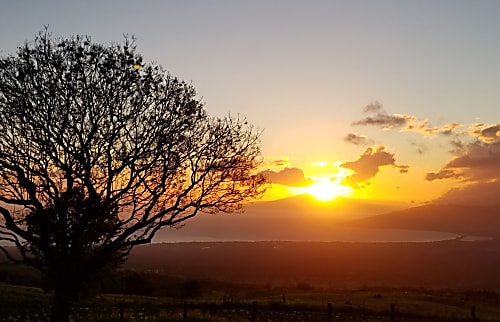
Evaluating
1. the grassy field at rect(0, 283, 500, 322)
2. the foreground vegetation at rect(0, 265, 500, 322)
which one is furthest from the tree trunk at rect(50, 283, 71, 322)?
the grassy field at rect(0, 283, 500, 322)

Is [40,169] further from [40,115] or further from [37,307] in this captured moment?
[37,307]

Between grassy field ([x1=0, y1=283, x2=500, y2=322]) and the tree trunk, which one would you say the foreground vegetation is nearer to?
grassy field ([x1=0, y1=283, x2=500, y2=322])

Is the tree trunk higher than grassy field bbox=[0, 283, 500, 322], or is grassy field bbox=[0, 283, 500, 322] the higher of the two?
the tree trunk

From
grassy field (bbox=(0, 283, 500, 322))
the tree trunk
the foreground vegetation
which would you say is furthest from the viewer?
grassy field (bbox=(0, 283, 500, 322))

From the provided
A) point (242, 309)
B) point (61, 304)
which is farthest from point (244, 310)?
point (61, 304)

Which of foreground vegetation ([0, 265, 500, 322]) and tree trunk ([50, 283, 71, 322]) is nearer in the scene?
tree trunk ([50, 283, 71, 322])

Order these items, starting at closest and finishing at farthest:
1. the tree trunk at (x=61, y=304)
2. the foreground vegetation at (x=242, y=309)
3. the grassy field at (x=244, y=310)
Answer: the tree trunk at (x=61, y=304) → the foreground vegetation at (x=242, y=309) → the grassy field at (x=244, y=310)

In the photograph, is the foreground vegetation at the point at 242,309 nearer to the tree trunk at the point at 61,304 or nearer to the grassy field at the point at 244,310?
the grassy field at the point at 244,310

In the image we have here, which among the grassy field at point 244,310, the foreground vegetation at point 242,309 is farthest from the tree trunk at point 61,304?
the grassy field at point 244,310

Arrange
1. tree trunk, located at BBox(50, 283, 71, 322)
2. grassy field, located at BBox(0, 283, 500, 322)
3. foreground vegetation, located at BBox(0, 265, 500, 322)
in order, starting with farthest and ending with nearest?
grassy field, located at BBox(0, 283, 500, 322) → foreground vegetation, located at BBox(0, 265, 500, 322) → tree trunk, located at BBox(50, 283, 71, 322)

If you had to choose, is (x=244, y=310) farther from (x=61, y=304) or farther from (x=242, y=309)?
(x=61, y=304)

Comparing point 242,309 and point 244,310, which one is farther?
point 242,309

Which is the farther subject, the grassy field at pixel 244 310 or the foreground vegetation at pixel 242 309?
the grassy field at pixel 244 310

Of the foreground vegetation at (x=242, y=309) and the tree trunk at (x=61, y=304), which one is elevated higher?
the tree trunk at (x=61, y=304)
